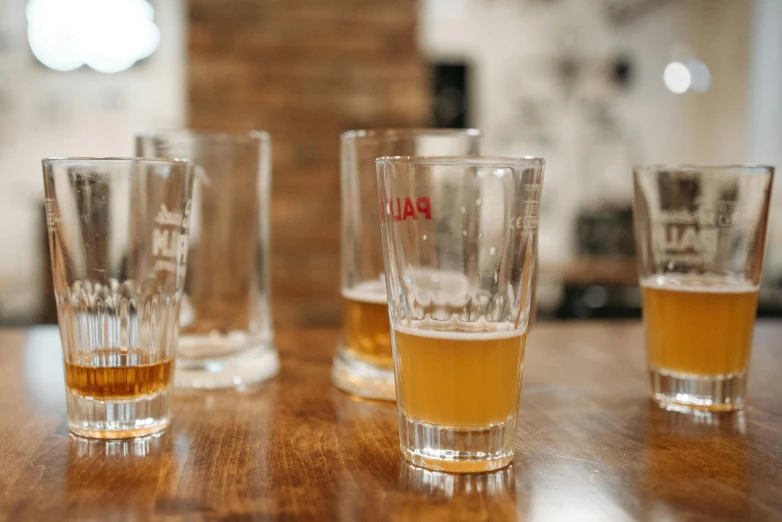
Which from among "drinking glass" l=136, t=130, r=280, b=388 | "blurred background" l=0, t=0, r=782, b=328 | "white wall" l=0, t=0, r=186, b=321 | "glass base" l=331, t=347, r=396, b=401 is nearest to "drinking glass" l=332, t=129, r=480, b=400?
"glass base" l=331, t=347, r=396, b=401

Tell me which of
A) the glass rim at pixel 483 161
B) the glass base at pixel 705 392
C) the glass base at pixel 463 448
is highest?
the glass rim at pixel 483 161

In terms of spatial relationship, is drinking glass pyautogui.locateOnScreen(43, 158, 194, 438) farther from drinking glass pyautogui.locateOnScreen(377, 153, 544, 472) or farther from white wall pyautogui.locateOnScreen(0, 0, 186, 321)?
white wall pyautogui.locateOnScreen(0, 0, 186, 321)

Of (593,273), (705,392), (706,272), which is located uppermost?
(706,272)

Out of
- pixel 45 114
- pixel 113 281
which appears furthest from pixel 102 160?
pixel 45 114

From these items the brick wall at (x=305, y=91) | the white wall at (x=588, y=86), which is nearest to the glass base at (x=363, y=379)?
the brick wall at (x=305, y=91)

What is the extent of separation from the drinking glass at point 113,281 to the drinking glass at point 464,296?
197 mm

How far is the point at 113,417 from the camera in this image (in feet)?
1.90

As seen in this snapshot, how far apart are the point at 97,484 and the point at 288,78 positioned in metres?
1.97

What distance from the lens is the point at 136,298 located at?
59 cm

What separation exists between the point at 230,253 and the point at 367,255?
17cm

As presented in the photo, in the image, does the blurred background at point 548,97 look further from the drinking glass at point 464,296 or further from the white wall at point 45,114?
the drinking glass at point 464,296

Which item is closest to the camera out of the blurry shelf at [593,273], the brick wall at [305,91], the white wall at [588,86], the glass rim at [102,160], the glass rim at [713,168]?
the glass rim at [102,160]

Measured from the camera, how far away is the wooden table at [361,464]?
0.44m

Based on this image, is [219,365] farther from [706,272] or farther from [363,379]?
[706,272]
